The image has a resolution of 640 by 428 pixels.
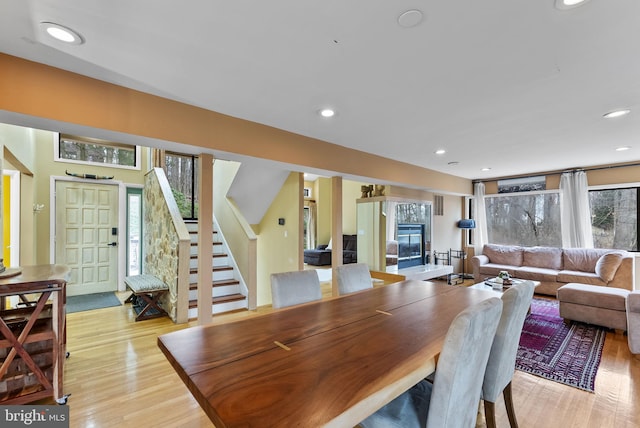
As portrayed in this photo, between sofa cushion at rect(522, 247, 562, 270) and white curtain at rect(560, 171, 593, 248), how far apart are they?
392 millimetres

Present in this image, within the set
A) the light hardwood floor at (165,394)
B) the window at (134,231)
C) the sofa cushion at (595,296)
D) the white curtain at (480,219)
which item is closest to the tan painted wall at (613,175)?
the white curtain at (480,219)

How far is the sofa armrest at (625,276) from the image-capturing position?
4.26m

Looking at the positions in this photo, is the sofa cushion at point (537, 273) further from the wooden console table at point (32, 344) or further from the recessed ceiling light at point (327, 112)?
the wooden console table at point (32, 344)

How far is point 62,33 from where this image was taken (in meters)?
1.59

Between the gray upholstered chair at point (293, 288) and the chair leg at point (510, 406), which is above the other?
the gray upholstered chair at point (293, 288)

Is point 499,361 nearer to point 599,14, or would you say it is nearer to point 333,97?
point 599,14

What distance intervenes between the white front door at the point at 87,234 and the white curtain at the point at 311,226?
543 cm

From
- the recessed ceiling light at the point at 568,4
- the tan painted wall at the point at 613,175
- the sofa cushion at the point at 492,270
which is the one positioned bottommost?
the sofa cushion at the point at 492,270

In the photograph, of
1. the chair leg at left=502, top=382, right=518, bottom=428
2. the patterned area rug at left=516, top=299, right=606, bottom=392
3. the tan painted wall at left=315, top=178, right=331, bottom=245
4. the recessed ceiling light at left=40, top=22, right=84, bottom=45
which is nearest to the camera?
the recessed ceiling light at left=40, top=22, right=84, bottom=45

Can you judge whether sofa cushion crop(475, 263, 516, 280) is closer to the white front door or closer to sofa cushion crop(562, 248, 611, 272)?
sofa cushion crop(562, 248, 611, 272)

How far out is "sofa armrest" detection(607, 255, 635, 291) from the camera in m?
4.26

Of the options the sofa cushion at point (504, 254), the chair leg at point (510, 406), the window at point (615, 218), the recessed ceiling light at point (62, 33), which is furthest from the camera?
the sofa cushion at point (504, 254)

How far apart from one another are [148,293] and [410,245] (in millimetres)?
4620

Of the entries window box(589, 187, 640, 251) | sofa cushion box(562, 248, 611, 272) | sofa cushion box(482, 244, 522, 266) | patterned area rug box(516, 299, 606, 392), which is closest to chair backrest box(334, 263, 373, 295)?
patterned area rug box(516, 299, 606, 392)
